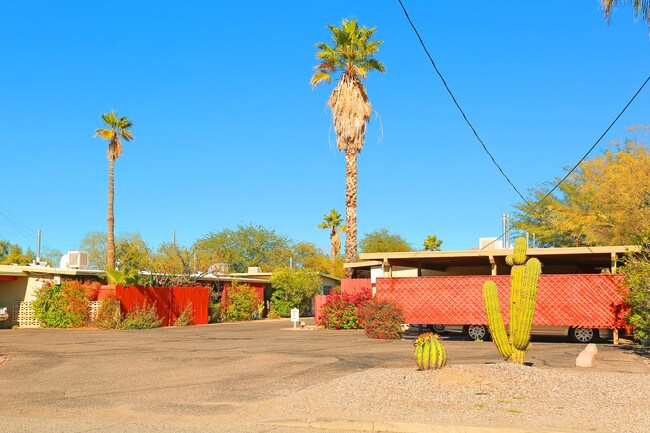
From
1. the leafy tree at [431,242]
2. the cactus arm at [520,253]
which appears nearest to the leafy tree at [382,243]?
the leafy tree at [431,242]

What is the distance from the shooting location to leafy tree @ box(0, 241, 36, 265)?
78006 mm

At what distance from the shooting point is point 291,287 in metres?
53.1

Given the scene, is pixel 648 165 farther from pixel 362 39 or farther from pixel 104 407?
pixel 104 407

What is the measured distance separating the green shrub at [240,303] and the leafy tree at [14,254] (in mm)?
37435

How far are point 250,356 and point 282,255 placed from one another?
64.1 meters

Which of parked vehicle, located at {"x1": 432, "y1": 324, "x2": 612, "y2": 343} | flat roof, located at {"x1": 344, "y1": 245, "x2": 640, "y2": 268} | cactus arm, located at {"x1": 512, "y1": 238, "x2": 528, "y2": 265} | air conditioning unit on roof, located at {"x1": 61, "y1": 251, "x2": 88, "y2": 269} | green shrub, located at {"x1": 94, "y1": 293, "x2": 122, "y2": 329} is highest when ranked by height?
air conditioning unit on roof, located at {"x1": 61, "y1": 251, "x2": 88, "y2": 269}

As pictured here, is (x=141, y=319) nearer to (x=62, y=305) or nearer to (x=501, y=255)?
(x=62, y=305)

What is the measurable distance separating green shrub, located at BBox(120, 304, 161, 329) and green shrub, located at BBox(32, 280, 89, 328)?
7.75 feet

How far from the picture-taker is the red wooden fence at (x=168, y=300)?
3838 centimetres

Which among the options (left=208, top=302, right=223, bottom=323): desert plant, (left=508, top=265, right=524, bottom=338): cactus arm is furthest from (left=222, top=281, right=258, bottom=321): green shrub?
(left=508, top=265, right=524, bottom=338): cactus arm

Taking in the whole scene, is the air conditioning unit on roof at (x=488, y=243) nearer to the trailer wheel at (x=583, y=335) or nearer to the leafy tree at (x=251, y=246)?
the trailer wheel at (x=583, y=335)

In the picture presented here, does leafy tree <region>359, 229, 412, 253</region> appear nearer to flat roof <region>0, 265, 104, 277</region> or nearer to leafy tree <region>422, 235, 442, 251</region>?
leafy tree <region>422, 235, 442, 251</region>

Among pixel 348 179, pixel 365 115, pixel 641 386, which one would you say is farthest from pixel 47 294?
pixel 641 386

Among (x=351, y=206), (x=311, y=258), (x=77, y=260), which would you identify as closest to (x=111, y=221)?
(x=77, y=260)
